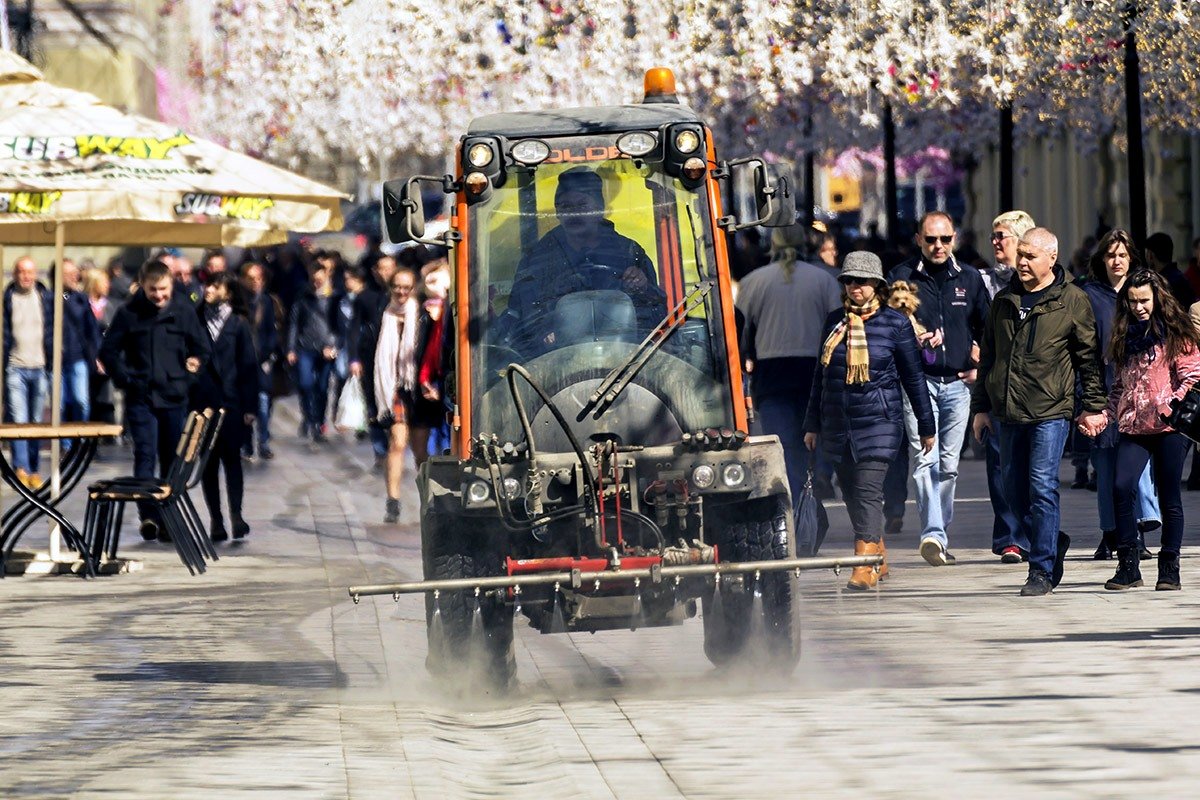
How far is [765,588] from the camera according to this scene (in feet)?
33.7

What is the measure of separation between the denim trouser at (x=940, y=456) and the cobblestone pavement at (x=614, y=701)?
0.99 ft

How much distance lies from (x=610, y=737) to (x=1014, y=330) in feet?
14.4

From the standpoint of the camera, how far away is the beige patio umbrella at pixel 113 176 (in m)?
14.8

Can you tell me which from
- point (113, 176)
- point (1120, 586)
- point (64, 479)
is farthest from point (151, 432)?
point (1120, 586)

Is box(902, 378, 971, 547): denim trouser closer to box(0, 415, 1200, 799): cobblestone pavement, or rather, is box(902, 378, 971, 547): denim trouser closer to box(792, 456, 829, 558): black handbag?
box(0, 415, 1200, 799): cobblestone pavement

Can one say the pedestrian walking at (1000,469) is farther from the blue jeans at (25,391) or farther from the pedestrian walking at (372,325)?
the blue jeans at (25,391)

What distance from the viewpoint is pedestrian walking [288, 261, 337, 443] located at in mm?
26312

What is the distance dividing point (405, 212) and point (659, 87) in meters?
1.74

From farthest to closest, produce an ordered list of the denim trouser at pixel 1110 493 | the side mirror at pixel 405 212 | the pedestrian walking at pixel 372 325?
the pedestrian walking at pixel 372 325
the denim trouser at pixel 1110 493
the side mirror at pixel 405 212

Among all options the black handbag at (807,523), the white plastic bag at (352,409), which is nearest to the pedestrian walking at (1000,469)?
the black handbag at (807,523)

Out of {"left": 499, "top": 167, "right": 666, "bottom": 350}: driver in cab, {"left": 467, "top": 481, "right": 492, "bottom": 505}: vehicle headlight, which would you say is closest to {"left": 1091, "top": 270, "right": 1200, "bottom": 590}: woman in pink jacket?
{"left": 499, "top": 167, "right": 666, "bottom": 350}: driver in cab

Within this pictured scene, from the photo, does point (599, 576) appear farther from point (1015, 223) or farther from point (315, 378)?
point (315, 378)

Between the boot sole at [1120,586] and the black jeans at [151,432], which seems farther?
the black jeans at [151,432]

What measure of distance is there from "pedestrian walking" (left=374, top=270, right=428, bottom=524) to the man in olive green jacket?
5867 mm
